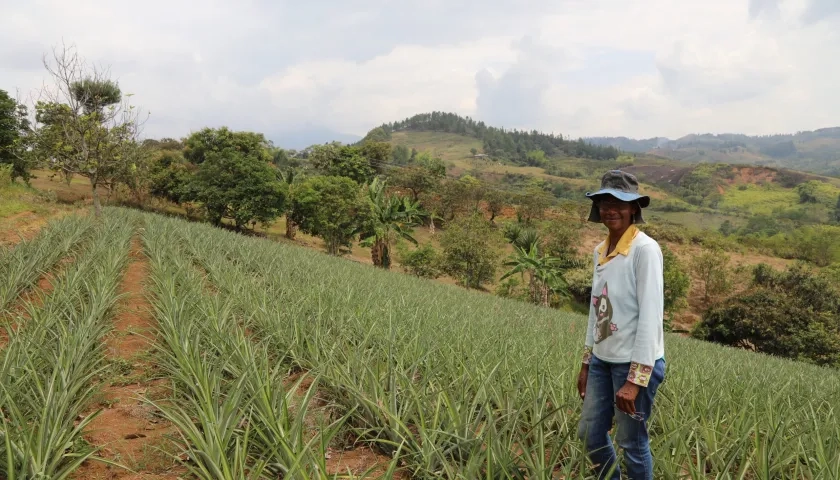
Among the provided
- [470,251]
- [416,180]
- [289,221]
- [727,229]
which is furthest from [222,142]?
[727,229]

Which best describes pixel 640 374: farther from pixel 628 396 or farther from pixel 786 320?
pixel 786 320

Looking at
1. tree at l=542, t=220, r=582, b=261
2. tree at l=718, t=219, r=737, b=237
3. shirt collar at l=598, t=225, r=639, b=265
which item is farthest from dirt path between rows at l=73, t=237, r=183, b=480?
tree at l=718, t=219, r=737, b=237

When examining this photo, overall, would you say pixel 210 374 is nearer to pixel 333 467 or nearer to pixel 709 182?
pixel 333 467

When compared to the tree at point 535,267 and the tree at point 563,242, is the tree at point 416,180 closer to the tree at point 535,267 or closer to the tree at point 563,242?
the tree at point 563,242

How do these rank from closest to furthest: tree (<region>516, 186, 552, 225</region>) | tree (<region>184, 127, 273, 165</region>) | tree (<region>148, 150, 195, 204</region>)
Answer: tree (<region>148, 150, 195, 204</region>) < tree (<region>184, 127, 273, 165</region>) < tree (<region>516, 186, 552, 225</region>)

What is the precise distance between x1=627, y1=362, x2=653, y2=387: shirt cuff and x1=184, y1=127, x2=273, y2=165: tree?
36927 millimetres

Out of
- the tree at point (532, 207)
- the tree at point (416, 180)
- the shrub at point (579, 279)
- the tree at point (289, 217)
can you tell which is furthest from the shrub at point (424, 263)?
the tree at point (532, 207)

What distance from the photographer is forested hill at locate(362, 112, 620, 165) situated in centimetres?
14288

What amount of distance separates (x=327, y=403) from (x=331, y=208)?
1012 inches

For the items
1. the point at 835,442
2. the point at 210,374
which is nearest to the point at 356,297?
the point at 210,374

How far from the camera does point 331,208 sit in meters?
28.2

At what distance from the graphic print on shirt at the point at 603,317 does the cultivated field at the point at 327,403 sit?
54 cm

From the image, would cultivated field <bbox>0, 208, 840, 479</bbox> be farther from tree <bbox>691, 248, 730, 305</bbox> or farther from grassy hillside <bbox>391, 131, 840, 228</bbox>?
grassy hillside <bbox>391, 131, 840, 228</bbox>

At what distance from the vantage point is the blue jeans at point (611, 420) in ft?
7.01
